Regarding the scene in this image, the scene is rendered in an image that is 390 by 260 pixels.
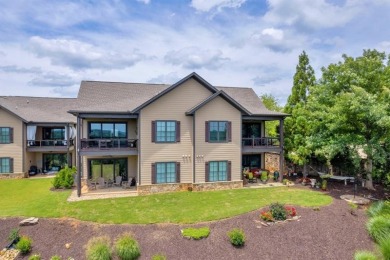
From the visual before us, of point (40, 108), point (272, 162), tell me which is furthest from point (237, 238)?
point (40, 108)

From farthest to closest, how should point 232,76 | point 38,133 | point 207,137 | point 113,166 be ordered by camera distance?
point 232,76 < point 38,133 < point 113,166 < point 207,137

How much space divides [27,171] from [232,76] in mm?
24105

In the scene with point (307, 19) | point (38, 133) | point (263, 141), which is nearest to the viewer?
point (307, 19)

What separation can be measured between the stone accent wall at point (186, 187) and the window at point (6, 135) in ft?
49.8

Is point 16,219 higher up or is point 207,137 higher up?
point 207,137

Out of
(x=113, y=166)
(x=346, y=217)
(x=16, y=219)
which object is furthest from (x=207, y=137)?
(x=16, y=219)

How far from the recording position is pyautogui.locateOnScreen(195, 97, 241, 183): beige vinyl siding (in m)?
19.8

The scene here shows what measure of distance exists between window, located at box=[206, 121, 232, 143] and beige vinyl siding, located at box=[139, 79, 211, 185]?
1378 mm

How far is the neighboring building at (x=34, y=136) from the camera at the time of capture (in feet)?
80.8

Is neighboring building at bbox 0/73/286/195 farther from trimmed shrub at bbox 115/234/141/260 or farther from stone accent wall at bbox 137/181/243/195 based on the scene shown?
trimmed shrub at bbox 115/234/141/260

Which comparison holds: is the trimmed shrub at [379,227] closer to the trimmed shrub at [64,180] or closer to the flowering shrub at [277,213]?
the flowering shrub at [277,213]

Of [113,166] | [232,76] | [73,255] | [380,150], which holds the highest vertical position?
[232,76]

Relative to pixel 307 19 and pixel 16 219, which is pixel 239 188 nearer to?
pixel 307 19

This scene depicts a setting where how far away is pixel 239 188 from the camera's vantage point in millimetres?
20469
